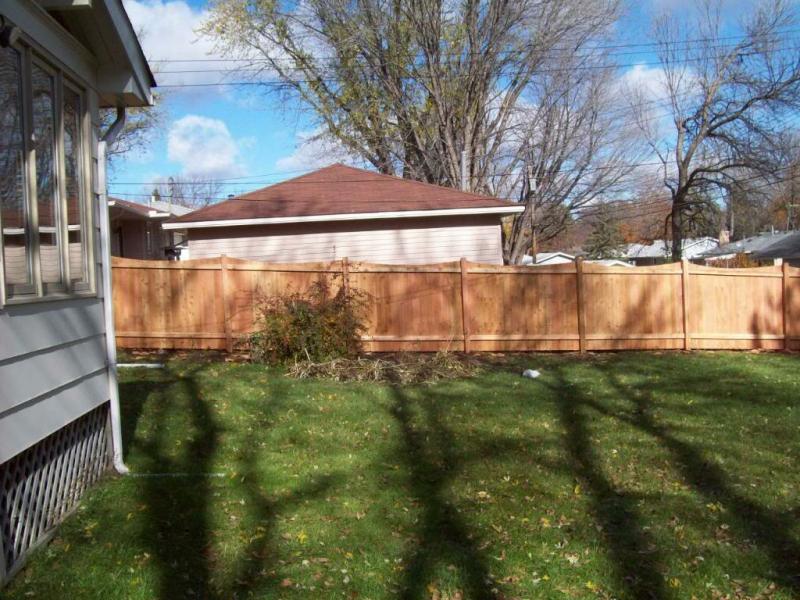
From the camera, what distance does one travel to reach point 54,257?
480 cm

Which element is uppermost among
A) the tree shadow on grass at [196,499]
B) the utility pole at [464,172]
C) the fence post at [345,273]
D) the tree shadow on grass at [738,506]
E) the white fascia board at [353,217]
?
the utility pole at [464,172]

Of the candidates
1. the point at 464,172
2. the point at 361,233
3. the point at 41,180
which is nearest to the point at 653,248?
the point at 464,172

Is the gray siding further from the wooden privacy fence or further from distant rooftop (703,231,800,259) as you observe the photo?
distant rooftop (703,231,800,259)

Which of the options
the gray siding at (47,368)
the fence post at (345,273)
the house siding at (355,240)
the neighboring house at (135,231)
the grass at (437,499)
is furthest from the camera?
the neighboring house at (135,231)

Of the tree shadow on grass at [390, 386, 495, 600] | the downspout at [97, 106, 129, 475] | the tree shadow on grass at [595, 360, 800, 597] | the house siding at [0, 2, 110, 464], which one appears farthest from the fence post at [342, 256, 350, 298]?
the house siding at [0, 2, 110, 464]

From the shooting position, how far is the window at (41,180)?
13.6 ft

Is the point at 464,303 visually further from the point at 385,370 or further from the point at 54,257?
the point at 54,257

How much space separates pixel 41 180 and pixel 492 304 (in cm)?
908

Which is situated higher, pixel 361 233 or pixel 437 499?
pixel 361 233

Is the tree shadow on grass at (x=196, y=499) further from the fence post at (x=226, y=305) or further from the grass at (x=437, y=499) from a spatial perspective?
the fence post at (x=226, y=305)

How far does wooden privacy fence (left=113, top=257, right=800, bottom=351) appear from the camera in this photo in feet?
40.7

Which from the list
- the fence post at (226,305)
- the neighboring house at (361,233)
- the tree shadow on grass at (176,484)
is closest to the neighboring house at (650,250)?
the neighboring house at (361,233)

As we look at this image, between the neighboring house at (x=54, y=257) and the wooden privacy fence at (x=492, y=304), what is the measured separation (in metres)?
6.54

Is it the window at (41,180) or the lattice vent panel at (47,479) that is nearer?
the lattice vent panel at (47,479)
